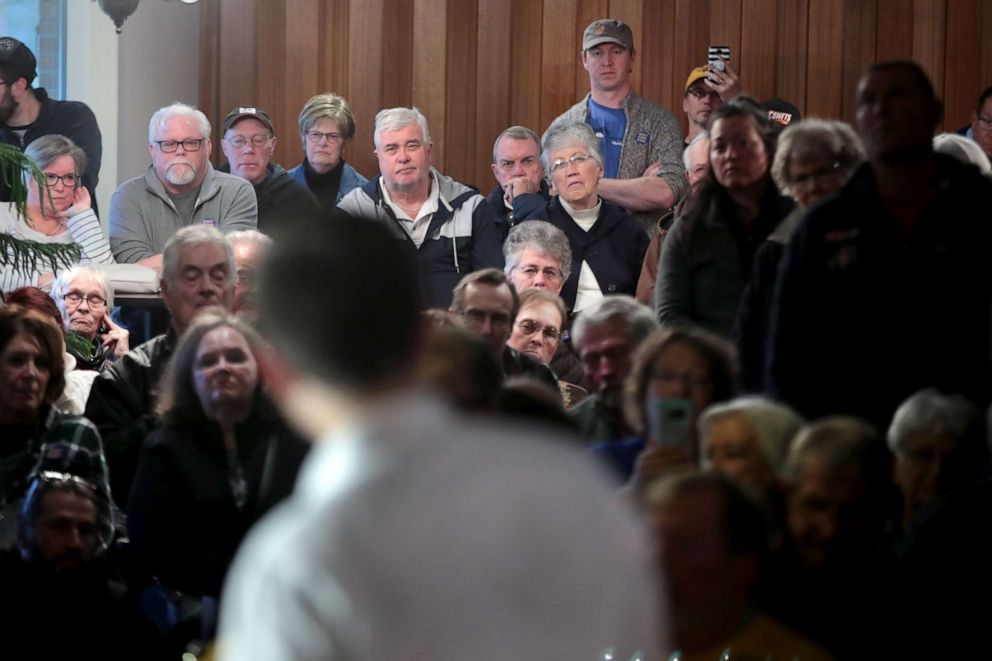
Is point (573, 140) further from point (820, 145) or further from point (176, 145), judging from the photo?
point (820, 145)

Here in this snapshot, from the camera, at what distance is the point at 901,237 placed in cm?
341

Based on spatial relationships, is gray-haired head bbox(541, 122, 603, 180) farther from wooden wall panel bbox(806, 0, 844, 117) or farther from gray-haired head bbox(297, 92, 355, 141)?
wooden wall panel bbox(806, 0, 844, 117)

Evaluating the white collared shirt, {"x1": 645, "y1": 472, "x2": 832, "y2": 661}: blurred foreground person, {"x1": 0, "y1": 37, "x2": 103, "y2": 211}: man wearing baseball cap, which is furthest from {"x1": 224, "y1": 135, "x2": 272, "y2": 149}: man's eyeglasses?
{"x1": 645, "y1": 472, "x2": 832, "y2": 661}: blurred foreground person

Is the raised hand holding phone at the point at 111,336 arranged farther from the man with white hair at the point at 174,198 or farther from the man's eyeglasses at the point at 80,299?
the man with white hair at the point at 174,198

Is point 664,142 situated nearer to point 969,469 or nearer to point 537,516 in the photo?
point 969,469

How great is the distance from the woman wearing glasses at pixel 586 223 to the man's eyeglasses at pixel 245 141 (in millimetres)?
1426

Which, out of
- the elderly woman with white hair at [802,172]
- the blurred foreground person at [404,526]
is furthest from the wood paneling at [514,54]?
the blurred foreground person at [404,526]

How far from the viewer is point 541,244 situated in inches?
215

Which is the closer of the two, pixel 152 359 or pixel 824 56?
pixel 152 359

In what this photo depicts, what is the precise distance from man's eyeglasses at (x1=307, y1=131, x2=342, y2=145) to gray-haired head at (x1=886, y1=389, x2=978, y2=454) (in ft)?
13.4

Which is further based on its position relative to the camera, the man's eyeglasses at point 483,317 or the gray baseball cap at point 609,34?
the gray baseball cap at point 609,34

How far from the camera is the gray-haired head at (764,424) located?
9.93 feet

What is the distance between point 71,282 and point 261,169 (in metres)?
1.52

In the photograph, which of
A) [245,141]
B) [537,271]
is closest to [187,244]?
[537,271]
